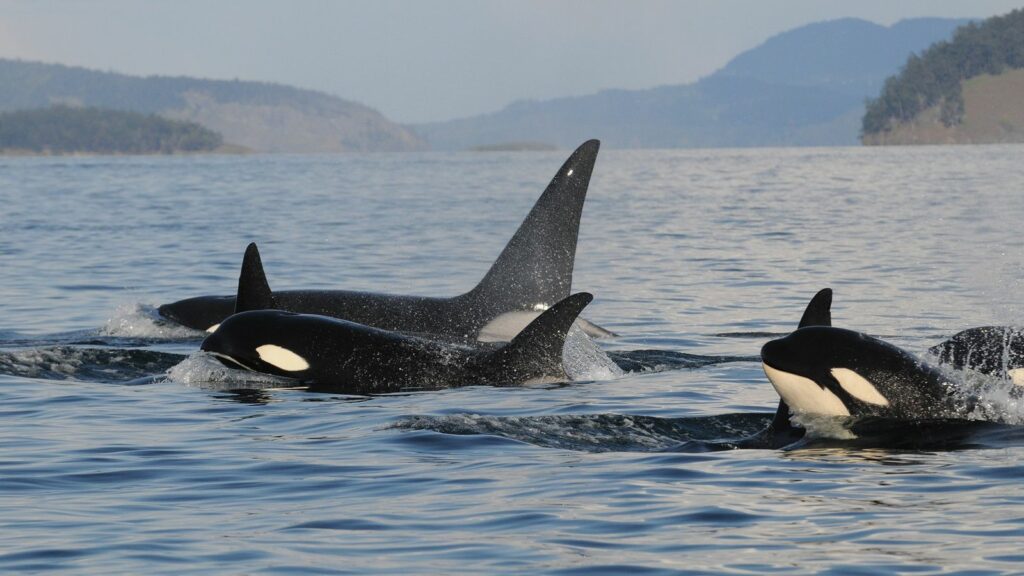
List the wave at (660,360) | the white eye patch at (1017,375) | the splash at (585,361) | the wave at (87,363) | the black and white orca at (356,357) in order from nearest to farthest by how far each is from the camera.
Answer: the white eye patch at (1017,375) → the black and white orca at (356,357) → the splash at (585,361) → the wave at (87,363) → the wave at (660,360)

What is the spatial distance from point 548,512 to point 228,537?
1498mm

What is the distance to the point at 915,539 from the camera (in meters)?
6.84

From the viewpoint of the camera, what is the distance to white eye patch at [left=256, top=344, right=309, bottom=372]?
11.2m

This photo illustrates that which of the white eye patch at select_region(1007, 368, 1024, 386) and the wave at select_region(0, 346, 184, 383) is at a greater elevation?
the white eye patch at select_region(1007, 368, 1024, 386)

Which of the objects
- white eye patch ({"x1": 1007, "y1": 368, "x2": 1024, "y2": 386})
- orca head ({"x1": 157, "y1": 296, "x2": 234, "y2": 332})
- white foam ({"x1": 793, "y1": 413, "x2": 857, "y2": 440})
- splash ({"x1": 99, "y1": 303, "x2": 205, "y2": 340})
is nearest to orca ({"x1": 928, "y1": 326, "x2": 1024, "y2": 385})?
white eye patch ({"x1": 1007, "y1": 368, "x2": 1024, "y2": 386})

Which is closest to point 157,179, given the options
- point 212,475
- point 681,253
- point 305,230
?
point 305,230

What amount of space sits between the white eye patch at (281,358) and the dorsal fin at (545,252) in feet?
8.00

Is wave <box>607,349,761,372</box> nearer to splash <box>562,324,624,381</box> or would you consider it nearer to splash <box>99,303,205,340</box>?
splash <box>562,324,624,381</box>

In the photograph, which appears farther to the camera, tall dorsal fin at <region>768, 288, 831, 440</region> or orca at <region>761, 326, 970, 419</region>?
tall dorsal fin at <region>768, 288, 831, 440</region>

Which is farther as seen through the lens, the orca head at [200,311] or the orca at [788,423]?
the orca head at [200,311]

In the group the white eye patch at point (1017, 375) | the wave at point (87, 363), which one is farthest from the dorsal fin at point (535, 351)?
the wave at point (87, 363)

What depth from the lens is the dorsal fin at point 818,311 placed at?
916 centimetres

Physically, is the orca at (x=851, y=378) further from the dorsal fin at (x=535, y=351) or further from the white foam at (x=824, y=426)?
the dorsal fin at (x=535, y=351)

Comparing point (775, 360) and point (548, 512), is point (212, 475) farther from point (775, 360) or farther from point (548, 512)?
point (775, 360)
